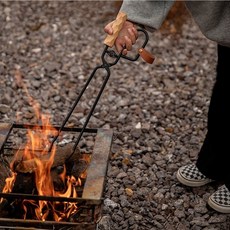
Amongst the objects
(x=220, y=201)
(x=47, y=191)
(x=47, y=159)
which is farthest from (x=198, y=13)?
(x=220, y=201)

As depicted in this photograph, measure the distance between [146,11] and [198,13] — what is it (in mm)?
295

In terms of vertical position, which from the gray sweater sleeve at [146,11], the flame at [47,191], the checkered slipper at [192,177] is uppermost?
the gray sweater sleeve at [146,11]

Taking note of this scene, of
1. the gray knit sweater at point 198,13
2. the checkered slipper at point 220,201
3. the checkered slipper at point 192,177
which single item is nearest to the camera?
the gray knit sweater at point 198,13

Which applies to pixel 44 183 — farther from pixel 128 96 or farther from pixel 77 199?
pixel 128 96

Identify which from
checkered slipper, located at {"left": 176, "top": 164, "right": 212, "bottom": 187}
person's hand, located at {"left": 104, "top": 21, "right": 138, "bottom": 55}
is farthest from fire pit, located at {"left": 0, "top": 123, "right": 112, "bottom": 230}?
checkered slipper, located at {"left": 176, "top": 164, "right": 212, "bottom": 187}

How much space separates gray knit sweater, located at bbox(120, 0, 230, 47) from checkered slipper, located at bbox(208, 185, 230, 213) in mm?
1205

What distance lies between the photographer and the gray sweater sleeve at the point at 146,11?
249cm

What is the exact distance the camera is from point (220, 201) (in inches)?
130

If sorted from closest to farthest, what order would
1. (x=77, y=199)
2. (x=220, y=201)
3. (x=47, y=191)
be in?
(x=77, y=199) < (x=47, y=191) < (x=220, y=201)

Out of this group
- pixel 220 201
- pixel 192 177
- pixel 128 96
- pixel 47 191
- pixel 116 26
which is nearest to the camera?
pixel 116 26

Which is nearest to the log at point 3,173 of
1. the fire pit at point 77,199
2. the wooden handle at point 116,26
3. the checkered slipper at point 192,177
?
the fire pit at point 77,199

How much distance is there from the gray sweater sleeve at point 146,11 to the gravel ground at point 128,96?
1.36 metres

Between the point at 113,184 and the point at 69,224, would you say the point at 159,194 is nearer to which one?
the point at 113,184

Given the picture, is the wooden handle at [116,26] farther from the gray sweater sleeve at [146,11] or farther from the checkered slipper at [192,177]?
the checkered slipper at [192,177]
